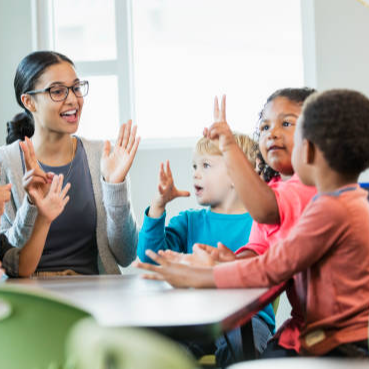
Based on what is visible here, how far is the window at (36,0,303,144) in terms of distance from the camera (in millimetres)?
4023

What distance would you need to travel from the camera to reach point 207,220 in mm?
2189

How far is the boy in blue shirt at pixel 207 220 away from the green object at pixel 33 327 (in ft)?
3.56

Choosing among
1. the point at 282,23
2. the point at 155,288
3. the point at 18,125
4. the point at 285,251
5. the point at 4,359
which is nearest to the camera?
the point at 4,359

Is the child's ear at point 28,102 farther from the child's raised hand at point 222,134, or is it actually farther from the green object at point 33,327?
the green object at point 33,327

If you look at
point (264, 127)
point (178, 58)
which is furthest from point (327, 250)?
point (178, 58)

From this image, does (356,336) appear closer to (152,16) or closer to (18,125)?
(18,125)

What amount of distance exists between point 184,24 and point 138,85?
505 mm

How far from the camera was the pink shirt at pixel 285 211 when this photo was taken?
1579mm

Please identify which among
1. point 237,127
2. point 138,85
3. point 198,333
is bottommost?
point 198,333

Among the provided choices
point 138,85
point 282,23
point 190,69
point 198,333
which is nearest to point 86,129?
point 138,85

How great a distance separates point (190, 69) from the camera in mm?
4086

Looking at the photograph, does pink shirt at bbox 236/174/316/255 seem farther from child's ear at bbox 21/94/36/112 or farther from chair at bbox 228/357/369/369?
child's ear at bbox 21/94/36/112

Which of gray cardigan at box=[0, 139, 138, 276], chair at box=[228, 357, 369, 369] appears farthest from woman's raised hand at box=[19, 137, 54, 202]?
chair at box=[228, 357, 369, 369]

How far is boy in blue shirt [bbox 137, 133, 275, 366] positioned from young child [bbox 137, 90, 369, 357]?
58cm
